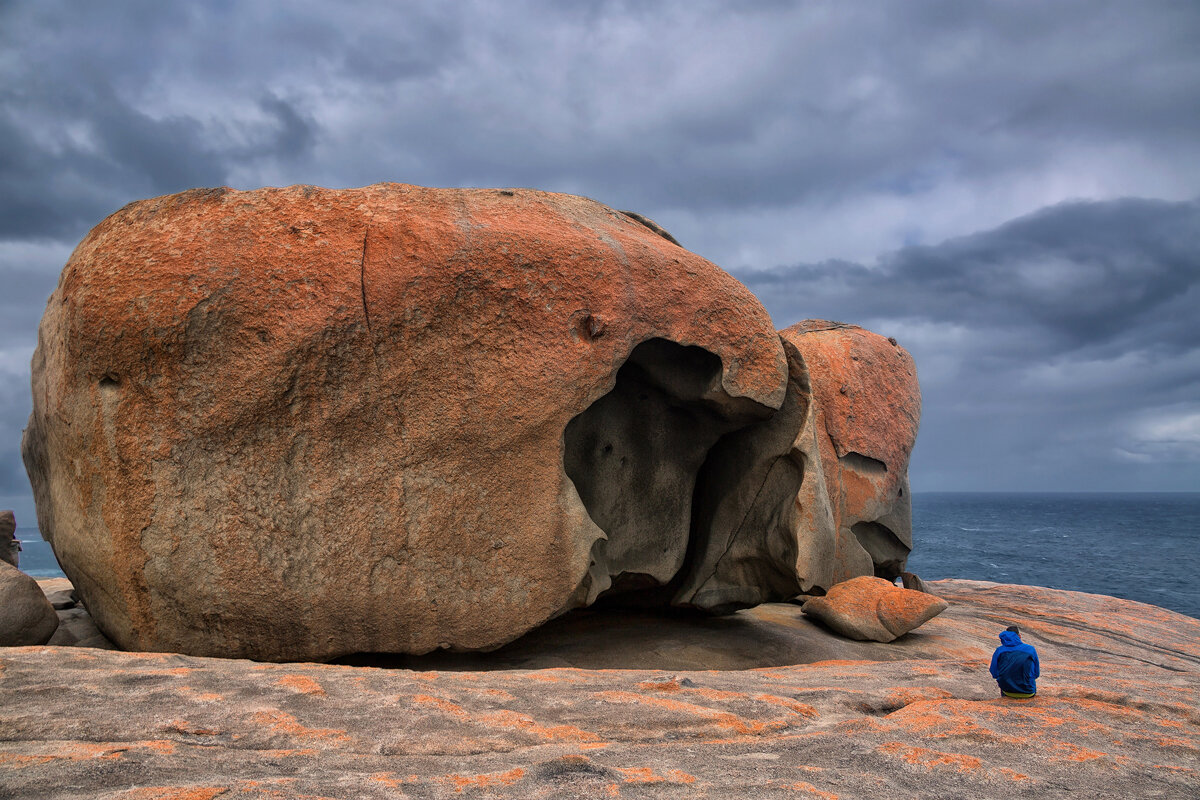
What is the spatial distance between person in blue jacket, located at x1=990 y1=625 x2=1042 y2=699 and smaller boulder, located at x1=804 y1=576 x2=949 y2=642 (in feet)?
12.6

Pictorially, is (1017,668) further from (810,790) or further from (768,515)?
(768,515)

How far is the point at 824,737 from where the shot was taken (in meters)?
4.19

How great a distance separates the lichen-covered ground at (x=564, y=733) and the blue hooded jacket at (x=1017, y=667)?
12 cm

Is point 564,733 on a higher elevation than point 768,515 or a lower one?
lower

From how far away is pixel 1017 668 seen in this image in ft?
16.5

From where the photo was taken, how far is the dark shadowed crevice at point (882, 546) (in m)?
12.1

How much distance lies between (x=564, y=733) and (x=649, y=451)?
4.64m

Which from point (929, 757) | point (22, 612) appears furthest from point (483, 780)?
point (22, 612)

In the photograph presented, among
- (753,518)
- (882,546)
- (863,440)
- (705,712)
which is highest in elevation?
(863,440)

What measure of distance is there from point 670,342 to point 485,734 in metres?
4.40

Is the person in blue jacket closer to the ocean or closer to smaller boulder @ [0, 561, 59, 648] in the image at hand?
smaller boulder @ [0, 561, 59, 648]

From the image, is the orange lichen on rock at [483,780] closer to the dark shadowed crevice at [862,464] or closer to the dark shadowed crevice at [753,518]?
the dark shadowed crevice at [753,518]

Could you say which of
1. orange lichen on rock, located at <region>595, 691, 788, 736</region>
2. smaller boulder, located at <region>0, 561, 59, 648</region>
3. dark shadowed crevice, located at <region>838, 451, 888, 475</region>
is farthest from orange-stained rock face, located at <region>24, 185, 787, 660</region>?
dark shadowed crevice, located at <region>838, 451, 888, 475</region>

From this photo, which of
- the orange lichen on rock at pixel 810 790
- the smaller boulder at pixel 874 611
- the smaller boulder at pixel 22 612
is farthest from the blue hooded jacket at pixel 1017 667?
the smaller boulder at pixel 22 612
